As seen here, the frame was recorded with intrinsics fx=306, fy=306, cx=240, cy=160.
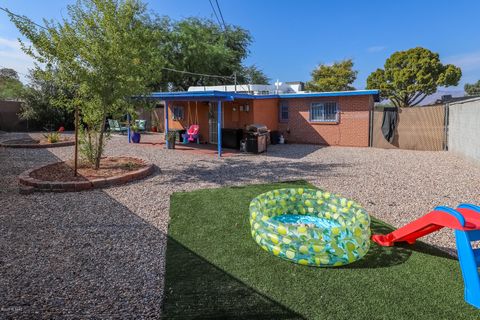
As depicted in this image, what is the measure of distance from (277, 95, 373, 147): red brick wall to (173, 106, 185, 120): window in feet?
17.1

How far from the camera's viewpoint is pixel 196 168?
29.3ft

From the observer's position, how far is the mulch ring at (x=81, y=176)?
6.19 metres

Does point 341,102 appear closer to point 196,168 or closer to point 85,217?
point 196,168

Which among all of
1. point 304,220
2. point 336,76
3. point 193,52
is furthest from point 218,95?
point 336,76

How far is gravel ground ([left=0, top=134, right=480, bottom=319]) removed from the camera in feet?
9.32

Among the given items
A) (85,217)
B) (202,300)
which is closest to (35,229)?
(85,217)

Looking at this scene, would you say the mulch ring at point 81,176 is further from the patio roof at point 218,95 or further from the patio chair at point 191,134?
the patio chair at point 191,134

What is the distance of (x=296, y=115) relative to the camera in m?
15.5

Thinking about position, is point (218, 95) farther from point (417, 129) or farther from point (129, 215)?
point (417, 129)

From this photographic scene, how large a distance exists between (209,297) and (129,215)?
2642 millimetres

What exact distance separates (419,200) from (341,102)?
30.3 feet

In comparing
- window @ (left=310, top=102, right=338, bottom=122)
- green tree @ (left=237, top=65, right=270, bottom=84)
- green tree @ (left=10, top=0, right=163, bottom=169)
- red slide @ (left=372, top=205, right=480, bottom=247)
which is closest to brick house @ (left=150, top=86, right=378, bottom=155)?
window @ (left=310, top=102, right=338, bottom=122)

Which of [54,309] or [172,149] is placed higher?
[172,149]

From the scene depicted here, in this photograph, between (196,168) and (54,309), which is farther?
(196,168)
